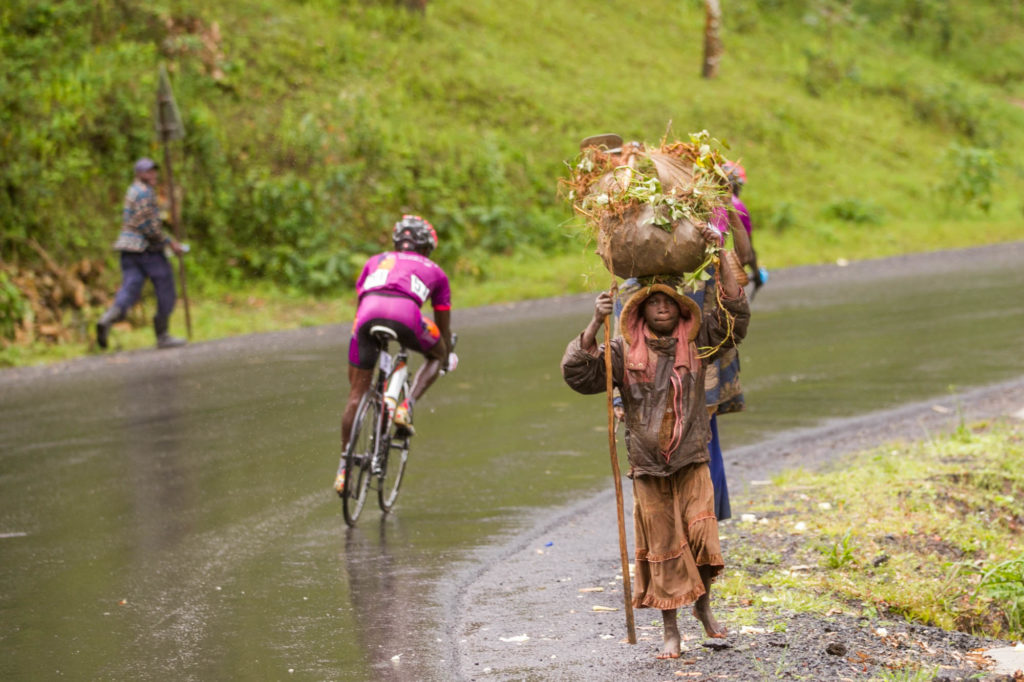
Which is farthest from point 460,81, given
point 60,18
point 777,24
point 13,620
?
point 13,620

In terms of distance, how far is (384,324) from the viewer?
329 inches

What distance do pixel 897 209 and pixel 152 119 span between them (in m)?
17.2

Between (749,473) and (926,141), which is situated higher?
(926,141)

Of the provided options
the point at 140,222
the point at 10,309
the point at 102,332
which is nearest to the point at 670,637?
the point at 102,332

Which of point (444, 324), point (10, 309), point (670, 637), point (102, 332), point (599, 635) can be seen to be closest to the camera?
point (670, 637)

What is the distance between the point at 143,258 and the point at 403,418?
913cm

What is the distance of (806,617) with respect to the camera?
5938 mm

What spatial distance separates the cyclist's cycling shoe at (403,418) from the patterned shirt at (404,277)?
72 cm

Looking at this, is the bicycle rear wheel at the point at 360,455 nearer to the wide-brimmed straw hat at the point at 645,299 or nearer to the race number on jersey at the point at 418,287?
the race number on jersey at the point at 418,287

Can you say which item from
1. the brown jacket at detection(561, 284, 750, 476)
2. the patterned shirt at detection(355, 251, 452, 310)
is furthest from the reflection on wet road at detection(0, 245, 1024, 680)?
the patterned shirt at detection(355, 251, 452, 310)

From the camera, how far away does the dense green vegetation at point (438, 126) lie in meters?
20.9

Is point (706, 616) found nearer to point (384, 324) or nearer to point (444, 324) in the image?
point (384, 324)

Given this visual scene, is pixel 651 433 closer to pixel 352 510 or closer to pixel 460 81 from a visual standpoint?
pixel 352 510

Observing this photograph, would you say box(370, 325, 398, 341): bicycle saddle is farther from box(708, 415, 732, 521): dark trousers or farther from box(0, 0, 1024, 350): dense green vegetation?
box(0, 0, 1024, 350): dense green vegetation
